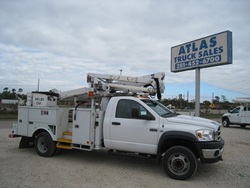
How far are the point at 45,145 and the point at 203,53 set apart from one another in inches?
391

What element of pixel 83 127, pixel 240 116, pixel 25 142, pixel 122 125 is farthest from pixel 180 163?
pixel 240 116

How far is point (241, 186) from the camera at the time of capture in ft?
18.7

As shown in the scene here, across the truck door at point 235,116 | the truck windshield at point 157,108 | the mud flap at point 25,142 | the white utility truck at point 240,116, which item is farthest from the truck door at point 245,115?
the mud flap at point 25,142

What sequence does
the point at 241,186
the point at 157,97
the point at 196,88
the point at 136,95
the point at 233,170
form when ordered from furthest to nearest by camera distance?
the point at 196,88
the point at 157,97
the point at 136,95
the point at 233,170
the point at 241,186

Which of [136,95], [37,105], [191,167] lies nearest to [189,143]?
[191,167]

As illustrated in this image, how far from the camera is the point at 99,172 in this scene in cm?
664

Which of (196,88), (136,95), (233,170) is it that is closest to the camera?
(233,170)

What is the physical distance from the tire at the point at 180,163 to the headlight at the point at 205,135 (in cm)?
42

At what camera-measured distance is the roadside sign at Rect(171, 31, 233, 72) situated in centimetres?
1327

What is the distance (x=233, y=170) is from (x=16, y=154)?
22.2ft

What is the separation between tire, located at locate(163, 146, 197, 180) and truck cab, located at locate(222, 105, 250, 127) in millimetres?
18158

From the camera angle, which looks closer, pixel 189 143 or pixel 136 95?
pixel 189 143

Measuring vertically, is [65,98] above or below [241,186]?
above

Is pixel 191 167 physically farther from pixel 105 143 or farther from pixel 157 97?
pixel 157 97
